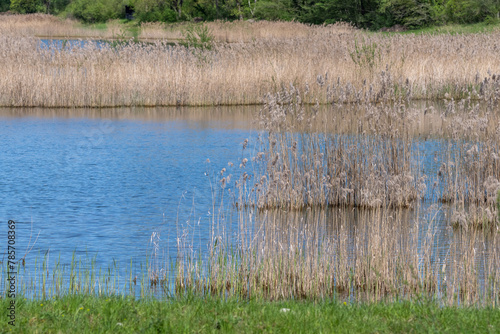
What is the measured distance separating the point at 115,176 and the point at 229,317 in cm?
779

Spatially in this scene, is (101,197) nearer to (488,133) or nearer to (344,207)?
(344,207)

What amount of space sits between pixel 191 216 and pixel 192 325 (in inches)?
194

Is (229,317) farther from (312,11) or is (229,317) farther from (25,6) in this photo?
(25,6)

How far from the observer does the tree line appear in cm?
4962

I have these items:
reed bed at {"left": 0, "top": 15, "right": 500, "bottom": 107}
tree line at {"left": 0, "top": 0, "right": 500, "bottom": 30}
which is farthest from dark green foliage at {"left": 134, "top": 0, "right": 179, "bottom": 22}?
reed bed at {"left": 0, "top": 15, "right": 500, "bottom": 107}

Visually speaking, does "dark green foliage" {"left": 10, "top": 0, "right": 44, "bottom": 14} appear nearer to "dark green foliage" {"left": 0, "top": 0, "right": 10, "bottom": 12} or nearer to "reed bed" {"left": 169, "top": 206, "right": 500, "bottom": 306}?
"dark green foliage" {"left": 0, "top": 0, "right": 10, "bottom": 12}

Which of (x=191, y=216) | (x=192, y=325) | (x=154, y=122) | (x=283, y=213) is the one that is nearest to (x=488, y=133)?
(x=283, y=213)

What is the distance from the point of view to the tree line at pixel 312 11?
49.6 metres

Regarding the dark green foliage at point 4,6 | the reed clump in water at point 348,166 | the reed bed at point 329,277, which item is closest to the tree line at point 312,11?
the dark green foliage at point 4,6

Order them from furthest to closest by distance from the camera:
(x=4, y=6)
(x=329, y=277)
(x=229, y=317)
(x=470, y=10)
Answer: (x=4, y=6) < (x=470, y=10) < (x=329, y=277) < (x=229, y=317)

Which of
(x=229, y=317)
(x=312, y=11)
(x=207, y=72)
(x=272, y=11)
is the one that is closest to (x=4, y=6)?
(x=272, y=11)

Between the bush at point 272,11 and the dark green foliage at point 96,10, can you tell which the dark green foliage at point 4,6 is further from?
the bush at point 272,11

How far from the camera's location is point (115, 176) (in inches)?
497

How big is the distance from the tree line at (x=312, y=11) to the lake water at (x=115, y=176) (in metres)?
30.4
